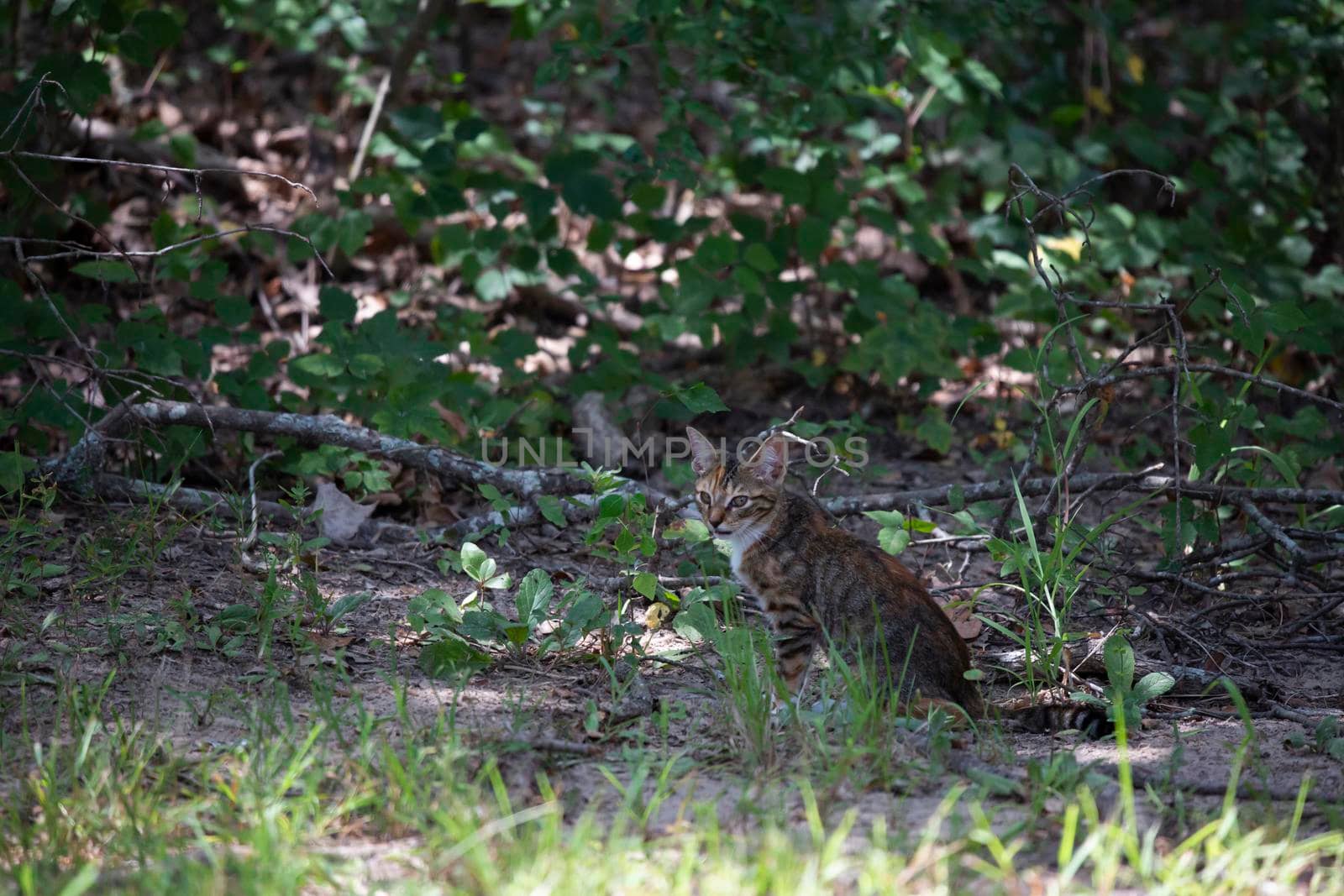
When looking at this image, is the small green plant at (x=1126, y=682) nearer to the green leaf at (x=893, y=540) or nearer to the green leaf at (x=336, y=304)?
the green leaf at (x=893, y=540)

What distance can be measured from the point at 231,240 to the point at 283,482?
2.61m

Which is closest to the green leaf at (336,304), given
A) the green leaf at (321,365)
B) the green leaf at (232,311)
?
the green leaf at (321,365)

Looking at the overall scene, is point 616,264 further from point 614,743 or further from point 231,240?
point 614,743

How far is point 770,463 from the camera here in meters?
4.88

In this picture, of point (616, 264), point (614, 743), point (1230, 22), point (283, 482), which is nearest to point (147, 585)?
point (283, 482)

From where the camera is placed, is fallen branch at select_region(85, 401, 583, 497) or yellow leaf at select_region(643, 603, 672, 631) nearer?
yellow leaf at select_region(643, 603, 672, 631)

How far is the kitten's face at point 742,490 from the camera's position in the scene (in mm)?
4793

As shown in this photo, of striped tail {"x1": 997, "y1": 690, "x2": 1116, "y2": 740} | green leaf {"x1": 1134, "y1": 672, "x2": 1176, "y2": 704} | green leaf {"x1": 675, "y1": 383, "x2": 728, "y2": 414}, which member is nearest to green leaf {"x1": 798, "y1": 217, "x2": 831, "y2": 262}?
green leaf {"x1": 675, "y1": 383, "x2": 728, "y2": 414}

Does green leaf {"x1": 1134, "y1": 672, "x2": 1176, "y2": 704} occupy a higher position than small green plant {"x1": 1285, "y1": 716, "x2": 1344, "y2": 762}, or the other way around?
small green plant {"x1": 1285, "y1": 716, "x2": 1344, "y2": 762}

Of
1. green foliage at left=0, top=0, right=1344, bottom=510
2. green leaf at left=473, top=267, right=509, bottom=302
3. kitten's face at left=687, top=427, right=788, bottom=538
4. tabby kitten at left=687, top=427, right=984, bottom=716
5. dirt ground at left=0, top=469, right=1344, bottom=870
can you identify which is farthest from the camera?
green leaf at left=473, top=267, right=509, bottom=302

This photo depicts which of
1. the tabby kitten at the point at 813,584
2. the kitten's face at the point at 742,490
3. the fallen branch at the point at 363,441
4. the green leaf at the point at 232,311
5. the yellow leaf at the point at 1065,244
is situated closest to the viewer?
the tabby kitten at the point at 813,584

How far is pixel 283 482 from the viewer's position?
595cm

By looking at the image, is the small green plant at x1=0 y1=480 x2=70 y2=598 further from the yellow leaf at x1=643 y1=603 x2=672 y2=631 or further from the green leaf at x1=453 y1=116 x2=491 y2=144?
the green leaf at x1=453 y1=116 x2=491 y2=144

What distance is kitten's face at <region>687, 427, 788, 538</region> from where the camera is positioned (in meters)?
4.79
